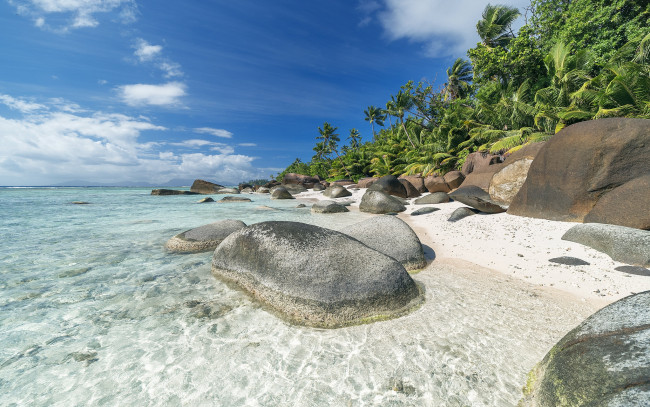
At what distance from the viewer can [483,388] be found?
2.26 metres

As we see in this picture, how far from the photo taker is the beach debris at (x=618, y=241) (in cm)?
447

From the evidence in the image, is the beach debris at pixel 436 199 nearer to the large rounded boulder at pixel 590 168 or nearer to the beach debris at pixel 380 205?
the beach debris at pixel 380 205

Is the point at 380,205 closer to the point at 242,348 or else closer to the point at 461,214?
the point at 461,214

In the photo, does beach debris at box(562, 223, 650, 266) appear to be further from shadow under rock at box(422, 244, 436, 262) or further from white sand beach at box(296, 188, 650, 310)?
shadow under rock at box(422, 244, 436, 262)

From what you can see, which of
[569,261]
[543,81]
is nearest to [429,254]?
[569,261]

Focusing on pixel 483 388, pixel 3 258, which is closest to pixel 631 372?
pixel 483 388

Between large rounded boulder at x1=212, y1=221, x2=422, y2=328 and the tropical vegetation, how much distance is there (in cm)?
1823

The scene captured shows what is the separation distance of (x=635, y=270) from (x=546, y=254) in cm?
124

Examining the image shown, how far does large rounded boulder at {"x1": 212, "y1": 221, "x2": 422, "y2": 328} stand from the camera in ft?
11.1

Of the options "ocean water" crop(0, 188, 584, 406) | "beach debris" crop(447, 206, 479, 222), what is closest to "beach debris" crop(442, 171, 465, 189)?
"beach debris" crop(447, 206, 479, 222)

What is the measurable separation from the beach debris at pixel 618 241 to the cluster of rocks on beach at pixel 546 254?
0.8 inches

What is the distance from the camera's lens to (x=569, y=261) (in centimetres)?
484

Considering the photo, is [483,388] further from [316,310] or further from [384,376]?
[316,310]

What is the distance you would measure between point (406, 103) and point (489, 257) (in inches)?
1429
